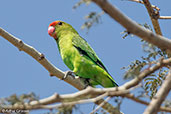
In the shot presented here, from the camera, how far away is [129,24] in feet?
6.36

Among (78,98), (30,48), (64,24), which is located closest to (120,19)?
(78,98)

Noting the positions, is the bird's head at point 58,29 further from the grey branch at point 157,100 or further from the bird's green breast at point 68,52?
the grey branch at point 157,100

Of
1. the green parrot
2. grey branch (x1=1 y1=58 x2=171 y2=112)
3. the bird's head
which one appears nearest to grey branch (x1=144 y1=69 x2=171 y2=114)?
grey branch (x1=1 y1=58 x2=171 y2=112)

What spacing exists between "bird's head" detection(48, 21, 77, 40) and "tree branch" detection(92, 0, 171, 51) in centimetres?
329

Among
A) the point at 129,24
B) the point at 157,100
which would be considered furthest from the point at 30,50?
the point at 157,100

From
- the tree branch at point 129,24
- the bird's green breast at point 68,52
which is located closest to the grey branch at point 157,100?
the tree branch at point 129,24

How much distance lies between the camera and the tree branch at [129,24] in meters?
1.83

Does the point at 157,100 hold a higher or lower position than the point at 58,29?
lower

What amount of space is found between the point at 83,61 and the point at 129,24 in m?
2.19

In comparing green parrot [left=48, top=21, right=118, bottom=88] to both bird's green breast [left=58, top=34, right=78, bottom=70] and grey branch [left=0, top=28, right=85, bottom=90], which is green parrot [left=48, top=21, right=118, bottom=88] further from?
grey branch [left=0, top=28, right=85, bottom=90]

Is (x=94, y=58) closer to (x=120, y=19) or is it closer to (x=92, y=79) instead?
(x=92, y=79)

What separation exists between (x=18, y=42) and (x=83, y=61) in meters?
1.14

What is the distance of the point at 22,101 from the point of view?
2.14 metres

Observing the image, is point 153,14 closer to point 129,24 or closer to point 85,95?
point 129,24
